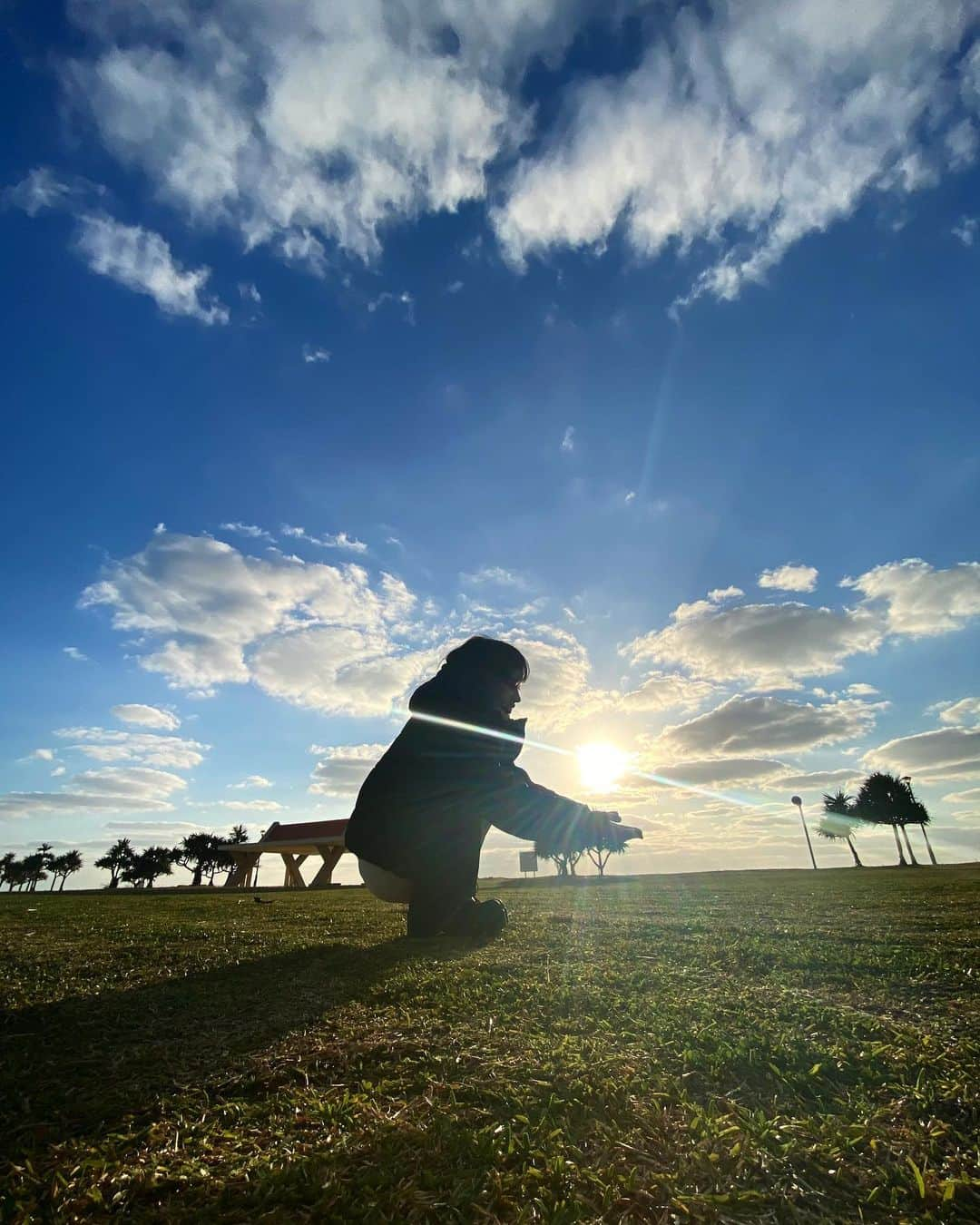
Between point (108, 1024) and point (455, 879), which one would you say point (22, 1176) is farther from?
point (455, 879)

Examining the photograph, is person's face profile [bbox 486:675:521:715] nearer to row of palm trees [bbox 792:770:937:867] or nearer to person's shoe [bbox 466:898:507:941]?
person's shoe [bbox 466:898:507:941]

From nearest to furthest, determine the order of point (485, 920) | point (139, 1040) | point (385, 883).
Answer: point (139, 1040) < point (485, 920) < point (385, 883)

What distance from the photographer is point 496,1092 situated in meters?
1.71

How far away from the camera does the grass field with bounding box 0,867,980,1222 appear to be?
4.08 ft

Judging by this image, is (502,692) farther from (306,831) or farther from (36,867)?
(36,867)

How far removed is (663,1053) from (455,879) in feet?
9.90

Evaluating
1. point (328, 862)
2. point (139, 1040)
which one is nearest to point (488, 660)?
point (139, 1040)

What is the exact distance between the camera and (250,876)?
4206cm

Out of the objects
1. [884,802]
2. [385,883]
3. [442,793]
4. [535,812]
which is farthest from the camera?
[884,802]

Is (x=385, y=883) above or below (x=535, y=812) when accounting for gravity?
below

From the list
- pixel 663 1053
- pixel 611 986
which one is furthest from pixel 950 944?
pixel 663 1053

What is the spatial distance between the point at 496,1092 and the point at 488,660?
3.59 m

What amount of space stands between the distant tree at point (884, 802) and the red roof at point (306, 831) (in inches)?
2036

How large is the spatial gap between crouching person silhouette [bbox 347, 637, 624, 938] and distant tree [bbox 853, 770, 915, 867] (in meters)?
68.0
